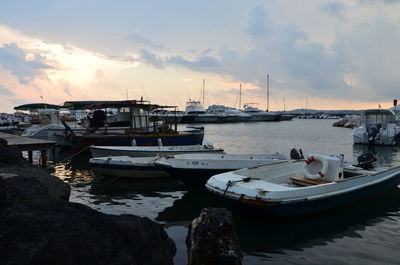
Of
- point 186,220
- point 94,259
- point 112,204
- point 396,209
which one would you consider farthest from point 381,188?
point 94,259

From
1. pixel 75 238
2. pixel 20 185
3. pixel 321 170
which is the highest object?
pixel 20 185

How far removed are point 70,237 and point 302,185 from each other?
7.66 meters

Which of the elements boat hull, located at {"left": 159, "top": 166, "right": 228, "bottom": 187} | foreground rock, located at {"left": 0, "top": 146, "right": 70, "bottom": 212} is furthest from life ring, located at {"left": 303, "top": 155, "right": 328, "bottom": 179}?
foreground rock, located at {"left": 0, "top": 146, "right": 70, "bottom": 212}

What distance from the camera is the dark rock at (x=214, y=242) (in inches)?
213

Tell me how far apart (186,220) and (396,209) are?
6.54 meters

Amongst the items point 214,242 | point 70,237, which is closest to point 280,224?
point 214,242

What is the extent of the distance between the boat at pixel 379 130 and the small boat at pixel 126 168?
80.6 ft

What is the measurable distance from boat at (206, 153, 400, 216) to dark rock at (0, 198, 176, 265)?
4.17m

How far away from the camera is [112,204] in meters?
11.1

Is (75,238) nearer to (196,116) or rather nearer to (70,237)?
(70,237)

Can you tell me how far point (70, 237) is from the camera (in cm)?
389

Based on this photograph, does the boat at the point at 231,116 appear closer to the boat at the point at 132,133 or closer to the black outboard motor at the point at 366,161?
the boat at the point at 132,133

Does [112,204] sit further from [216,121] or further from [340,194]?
Result: [216,121]

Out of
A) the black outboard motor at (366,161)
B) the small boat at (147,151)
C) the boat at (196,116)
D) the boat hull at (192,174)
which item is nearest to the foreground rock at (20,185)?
the boat hull at (192,174)
